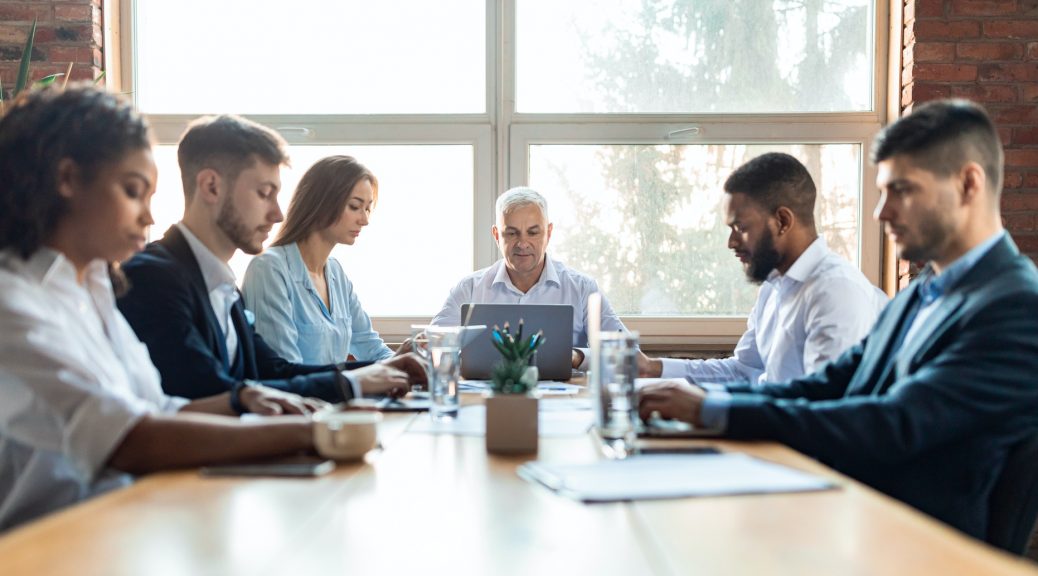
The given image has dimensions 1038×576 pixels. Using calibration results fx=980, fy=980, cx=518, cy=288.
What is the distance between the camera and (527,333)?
2703mm

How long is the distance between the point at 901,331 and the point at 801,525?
1.04 m

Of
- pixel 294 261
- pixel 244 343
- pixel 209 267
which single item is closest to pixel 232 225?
pixel 209 267

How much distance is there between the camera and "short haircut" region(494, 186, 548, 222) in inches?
143

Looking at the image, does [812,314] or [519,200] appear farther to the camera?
[519,200]

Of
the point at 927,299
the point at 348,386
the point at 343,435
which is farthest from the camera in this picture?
the point at 348,386

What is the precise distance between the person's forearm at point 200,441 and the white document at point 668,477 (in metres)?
0.35

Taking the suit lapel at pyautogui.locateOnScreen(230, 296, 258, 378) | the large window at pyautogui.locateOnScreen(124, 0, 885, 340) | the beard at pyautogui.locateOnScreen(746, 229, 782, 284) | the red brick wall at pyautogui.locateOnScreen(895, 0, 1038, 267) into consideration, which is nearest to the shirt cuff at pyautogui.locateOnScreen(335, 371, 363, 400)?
the suit lapel at pyautogui.locateOnScreen(230, 296, 258, 378)

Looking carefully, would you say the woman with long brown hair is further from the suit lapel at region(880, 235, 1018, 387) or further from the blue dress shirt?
the suit lapel at region(880, 235, 1018, 387)

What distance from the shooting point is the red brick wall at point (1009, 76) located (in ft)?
12.1

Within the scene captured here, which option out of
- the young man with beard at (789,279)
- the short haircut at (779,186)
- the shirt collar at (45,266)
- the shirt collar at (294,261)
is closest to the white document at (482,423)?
the shirt collar at (45,266)

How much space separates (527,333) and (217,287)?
855 millimetres

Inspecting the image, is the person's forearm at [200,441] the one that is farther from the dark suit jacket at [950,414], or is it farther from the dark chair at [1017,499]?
the dark chair at [1017,499]

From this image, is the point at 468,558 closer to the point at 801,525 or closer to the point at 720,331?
the point at 801,525

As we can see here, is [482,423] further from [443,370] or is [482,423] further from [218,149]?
[218,149]
